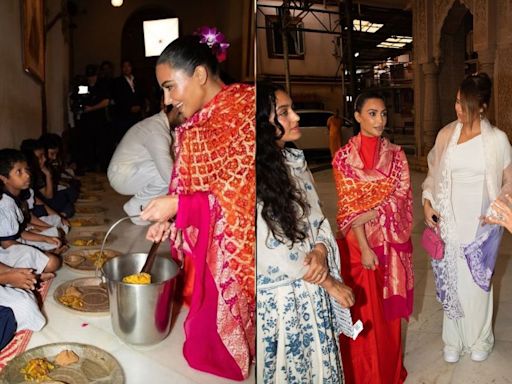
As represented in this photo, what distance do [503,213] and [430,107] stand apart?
0.33m

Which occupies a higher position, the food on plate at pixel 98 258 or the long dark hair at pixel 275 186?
the long dark hair at pixel 275 186

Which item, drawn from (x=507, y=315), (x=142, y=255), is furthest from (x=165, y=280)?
(x=507, y=315)

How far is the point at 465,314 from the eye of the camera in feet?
5.41

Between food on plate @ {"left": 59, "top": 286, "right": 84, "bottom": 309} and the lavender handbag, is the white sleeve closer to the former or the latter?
food on plate @ {"left": 59, "top": 286, "right": 84, "bottom": 309}

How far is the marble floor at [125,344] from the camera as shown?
731 millimetres

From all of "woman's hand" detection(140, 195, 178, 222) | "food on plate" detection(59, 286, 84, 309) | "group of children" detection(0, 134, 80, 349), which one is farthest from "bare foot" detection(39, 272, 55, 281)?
"woman's hand" detection(140, 195, 178, 222)

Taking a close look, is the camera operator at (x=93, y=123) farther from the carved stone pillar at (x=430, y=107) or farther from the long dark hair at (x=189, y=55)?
the carved stone pillar at (x=430, y=107)

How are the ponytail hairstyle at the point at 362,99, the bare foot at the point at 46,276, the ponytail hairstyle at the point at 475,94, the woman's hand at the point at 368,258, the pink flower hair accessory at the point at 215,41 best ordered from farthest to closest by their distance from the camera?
the ponytail hairstyle at the point at 475,94
the woman's hand at the point at 368,258
the bare foot at the point at 46,276
the ponytail hairstyle at the point at 362,99
the pink flower hair accessory at the point at 215,41

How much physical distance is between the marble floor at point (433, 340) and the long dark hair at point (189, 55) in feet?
3.45

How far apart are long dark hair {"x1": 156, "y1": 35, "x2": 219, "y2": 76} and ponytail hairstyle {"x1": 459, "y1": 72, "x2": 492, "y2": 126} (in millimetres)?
953

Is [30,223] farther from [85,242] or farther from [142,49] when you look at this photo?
[142,49]

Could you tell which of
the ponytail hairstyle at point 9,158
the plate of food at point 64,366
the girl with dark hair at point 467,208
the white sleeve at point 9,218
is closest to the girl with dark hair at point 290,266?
the plate of food at point 64,366

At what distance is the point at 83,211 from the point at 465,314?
1342 millimetres

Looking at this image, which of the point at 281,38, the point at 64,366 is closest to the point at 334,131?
the point at 281,38
